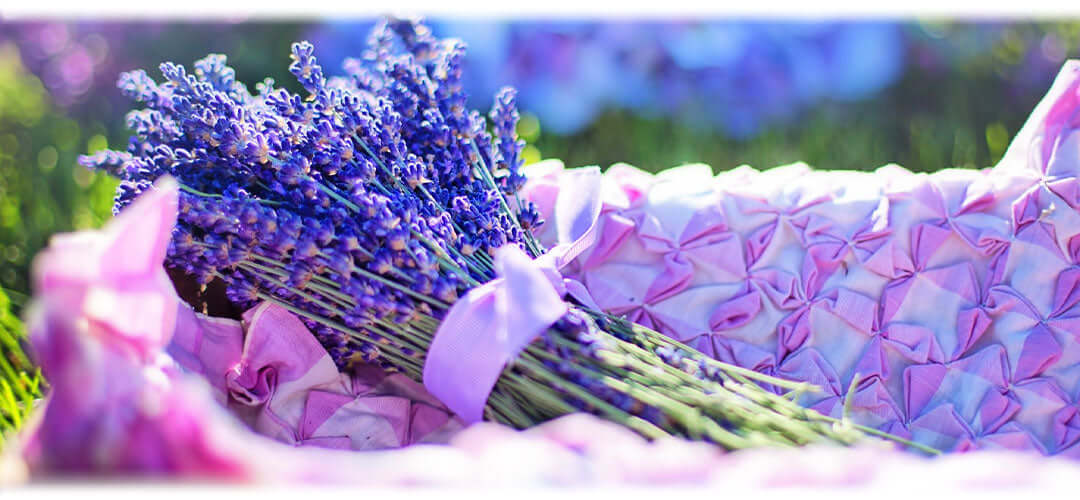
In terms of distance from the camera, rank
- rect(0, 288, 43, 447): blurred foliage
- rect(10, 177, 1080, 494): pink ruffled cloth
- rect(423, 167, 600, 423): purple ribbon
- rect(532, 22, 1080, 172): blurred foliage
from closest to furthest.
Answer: rect(10, 177, 1080, 494): pink ruffled cloth, rect(423, 167, 600, 423): purple ribbon, rect(0, 288, 43, 447): blurred foliage, rect(532, 22, 1080, 172): blurred foliage

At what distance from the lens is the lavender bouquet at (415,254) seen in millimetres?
798

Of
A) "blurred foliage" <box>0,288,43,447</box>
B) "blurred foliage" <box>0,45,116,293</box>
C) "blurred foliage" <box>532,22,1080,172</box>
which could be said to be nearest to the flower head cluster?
"blurred foliage" <box>0,288,43,447</box>

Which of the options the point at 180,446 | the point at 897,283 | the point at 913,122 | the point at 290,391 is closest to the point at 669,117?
the point at 913,122

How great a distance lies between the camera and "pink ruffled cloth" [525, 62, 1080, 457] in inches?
38.1

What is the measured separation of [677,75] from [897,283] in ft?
5.37

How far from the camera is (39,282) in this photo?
0.58m

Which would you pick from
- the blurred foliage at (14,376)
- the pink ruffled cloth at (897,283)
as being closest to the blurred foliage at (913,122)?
the pink ruffled cloth at (897,283)

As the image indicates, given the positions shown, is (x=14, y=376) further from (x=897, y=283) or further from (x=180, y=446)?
(x=897, y=283)

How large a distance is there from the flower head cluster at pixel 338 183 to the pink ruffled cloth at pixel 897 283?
20 cm

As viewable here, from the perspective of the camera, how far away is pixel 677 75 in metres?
2.56

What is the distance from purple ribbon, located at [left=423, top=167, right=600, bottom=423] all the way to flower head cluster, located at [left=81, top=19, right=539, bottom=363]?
3cm

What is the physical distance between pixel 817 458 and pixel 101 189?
1.69m

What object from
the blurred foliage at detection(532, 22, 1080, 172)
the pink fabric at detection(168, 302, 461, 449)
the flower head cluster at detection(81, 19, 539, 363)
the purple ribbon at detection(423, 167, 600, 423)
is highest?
the flower head cluster at detection(81, 19, 539, 363)

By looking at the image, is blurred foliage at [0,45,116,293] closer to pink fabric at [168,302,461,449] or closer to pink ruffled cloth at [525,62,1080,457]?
pink fabric at [168,302,461,449]
